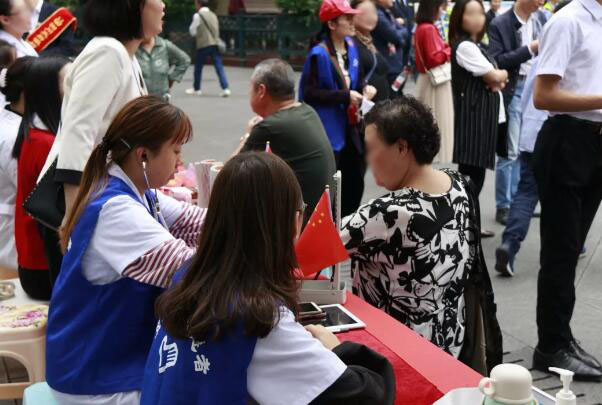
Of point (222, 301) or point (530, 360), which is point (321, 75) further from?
point (222, 301)

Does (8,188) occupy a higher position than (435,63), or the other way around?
(435,63)

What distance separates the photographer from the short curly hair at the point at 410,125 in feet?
9.07

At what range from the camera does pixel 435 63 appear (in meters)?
6.73

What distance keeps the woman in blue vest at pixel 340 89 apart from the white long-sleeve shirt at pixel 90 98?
260 cm

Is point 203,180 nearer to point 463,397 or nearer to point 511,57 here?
point 463,397

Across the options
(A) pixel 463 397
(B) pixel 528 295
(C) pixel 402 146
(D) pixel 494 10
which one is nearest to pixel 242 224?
(A) pixel 463 397

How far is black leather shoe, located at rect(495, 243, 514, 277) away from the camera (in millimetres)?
5254

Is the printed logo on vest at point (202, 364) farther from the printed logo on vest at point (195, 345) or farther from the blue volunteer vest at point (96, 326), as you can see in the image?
the blue volunteer vest at point (96, 326)

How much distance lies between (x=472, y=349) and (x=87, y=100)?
1791 mm

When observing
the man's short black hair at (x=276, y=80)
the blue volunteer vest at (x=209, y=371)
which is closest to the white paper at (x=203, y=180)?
the man's short black hair at (x=276, y=80)

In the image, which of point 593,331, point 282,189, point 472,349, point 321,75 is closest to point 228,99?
point 321,75

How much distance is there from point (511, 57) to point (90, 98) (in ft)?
13.8

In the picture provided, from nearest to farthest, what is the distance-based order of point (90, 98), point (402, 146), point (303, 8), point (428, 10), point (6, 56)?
1. point (402, 146)
2. point (90, 98)
3. point (6, 56)
4. point (428, 10)
5. point (303, 8)

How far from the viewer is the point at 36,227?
11.5 feet
